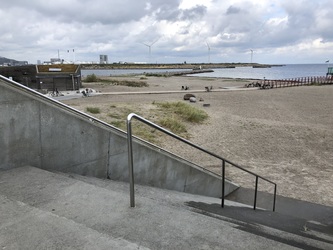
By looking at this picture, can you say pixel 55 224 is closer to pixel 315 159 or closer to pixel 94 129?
pixel 94 129

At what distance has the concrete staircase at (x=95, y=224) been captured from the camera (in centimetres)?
228

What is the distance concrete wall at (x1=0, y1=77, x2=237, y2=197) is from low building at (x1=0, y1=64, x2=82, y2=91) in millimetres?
23340

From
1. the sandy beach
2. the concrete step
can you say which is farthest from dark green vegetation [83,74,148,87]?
the concrete step

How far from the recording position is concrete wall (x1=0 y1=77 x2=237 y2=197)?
3641mm

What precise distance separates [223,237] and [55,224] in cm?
133

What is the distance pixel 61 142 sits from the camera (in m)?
4.01

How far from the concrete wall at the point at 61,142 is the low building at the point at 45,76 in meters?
23.3

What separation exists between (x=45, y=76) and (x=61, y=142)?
24.2 meters

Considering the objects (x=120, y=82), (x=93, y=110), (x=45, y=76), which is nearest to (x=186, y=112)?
(x=93, y=110)

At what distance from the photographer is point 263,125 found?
15.9 metres

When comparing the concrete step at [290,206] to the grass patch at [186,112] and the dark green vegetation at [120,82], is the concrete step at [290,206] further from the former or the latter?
the dark green vegetation at [120,82]

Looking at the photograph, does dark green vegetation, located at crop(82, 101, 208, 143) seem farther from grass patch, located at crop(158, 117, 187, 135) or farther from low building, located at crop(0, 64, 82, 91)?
low building, located at crop(0, 64, 82, 91)

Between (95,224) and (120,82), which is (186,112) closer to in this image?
(95,224)

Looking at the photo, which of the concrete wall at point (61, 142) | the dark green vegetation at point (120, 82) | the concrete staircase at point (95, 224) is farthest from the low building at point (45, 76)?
the concrete staircase at point (95, 224)
